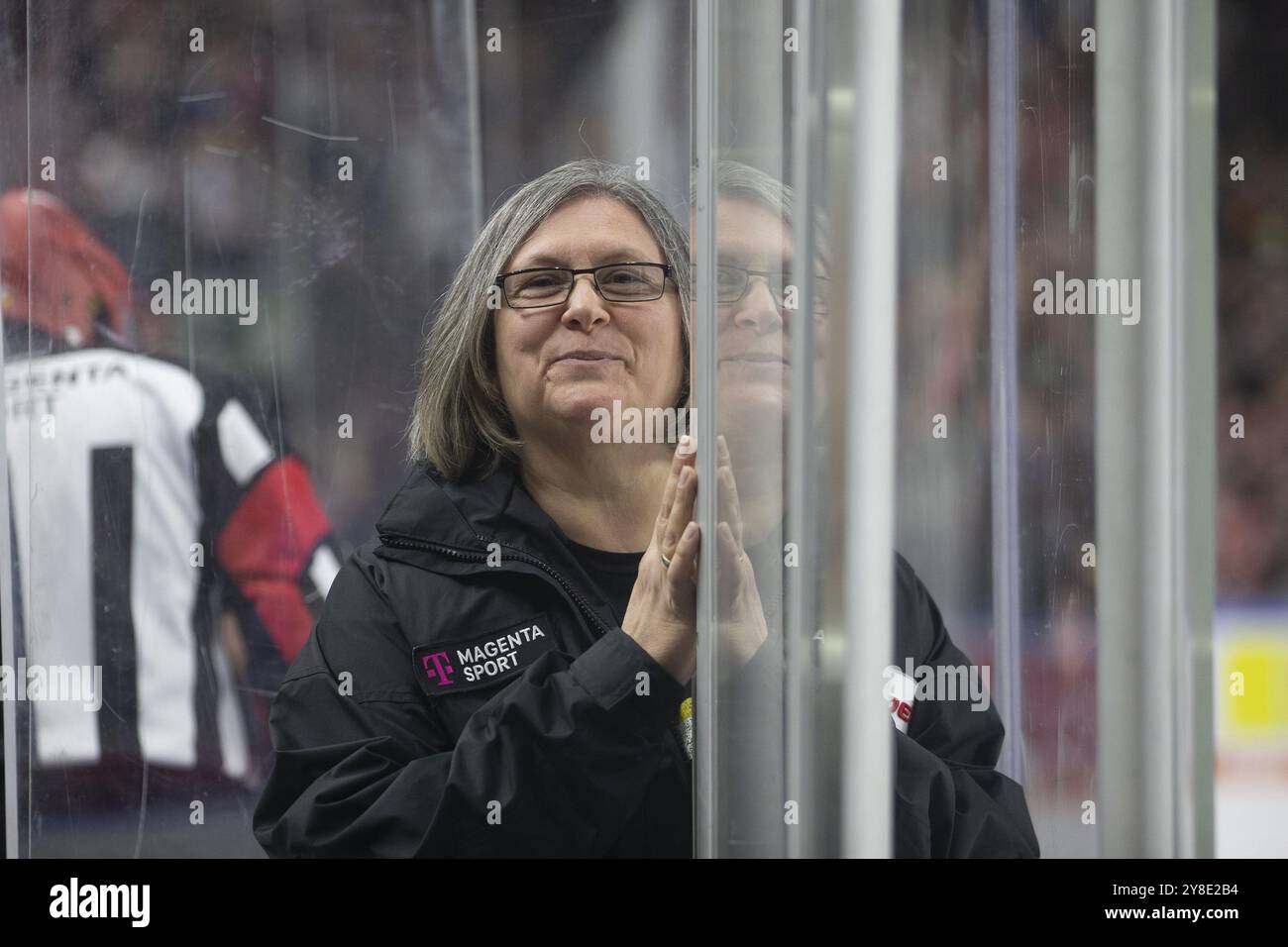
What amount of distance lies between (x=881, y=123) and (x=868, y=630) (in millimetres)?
374

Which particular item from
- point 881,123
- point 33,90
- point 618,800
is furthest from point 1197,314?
point 33,90

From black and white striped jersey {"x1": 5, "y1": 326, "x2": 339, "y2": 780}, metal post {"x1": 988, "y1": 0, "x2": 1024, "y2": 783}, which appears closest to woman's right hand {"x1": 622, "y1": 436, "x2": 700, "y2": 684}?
metal post {"x1": 988, "y1": 0, "x2": 1024, "y2": 783}

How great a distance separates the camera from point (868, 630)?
889mm

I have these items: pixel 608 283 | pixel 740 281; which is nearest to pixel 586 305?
pixel 608 283

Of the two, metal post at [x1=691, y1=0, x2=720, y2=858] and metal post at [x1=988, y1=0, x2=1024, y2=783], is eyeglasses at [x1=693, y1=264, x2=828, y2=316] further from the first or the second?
metal post at [x1=988, y1=0, x2=1024, y2=783]

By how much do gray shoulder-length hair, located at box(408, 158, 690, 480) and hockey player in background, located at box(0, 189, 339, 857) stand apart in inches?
6.4

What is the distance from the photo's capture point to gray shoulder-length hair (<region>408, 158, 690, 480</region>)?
105 cm

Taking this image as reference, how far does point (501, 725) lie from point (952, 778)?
1.20 ft

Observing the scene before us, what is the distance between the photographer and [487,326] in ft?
3.50

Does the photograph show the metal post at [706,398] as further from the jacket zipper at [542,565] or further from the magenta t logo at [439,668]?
the magenta t logo at [439,668]

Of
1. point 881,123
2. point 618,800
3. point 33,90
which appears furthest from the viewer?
point 33,90

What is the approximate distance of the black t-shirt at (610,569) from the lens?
3.36 feet
